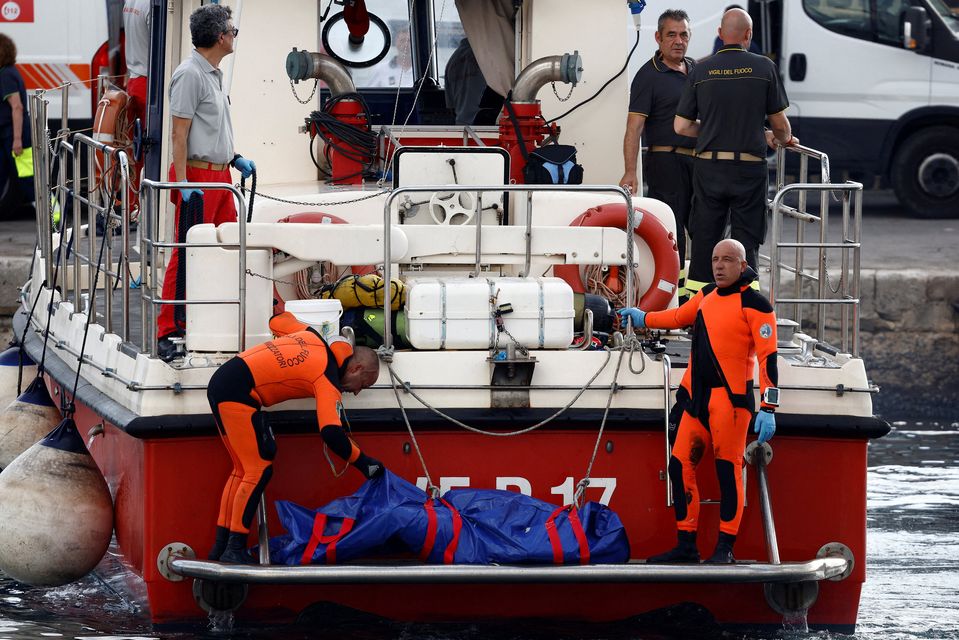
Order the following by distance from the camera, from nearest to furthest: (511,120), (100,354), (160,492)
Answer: (160,492)
(100,354)
(511,120)

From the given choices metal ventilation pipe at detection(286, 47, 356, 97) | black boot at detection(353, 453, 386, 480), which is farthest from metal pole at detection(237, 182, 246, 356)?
metal ventilation pipe at detection(286, 47, 356, 97)

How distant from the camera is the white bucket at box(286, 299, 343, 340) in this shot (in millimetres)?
5773

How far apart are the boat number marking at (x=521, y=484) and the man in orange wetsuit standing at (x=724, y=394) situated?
278 millimetres

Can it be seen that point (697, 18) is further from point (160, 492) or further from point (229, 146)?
point (160, 492)

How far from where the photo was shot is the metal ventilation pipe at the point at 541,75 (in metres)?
7.44

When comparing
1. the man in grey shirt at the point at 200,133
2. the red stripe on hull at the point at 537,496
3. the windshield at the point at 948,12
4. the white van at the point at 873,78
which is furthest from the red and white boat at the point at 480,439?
the windshield at the point at 948,12

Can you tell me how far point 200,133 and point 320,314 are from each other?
1.36 meters

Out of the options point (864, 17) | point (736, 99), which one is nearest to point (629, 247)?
point (736, 99)

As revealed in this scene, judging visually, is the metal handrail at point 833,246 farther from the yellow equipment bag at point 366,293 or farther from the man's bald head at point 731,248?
the yellow equipment bag at point 366,293

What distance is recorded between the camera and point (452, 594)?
5.87 metres

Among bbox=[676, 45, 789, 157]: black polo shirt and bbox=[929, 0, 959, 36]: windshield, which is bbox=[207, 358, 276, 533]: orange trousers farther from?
bbox=[929, 0, 959, 36]: windshield

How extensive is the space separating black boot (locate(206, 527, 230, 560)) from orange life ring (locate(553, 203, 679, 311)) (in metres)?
1.97

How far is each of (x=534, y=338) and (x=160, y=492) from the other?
1432 millimetres

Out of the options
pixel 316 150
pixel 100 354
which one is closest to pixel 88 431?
pixel 100 354
